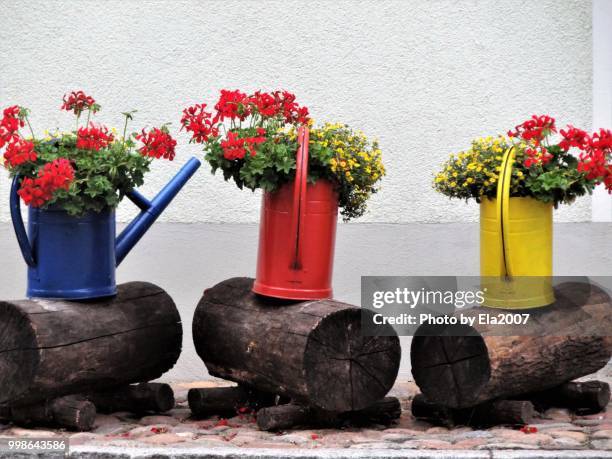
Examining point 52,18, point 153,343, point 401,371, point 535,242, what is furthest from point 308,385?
point 52,18

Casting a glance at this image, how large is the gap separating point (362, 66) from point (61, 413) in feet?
8.53

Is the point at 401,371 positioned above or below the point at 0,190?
below

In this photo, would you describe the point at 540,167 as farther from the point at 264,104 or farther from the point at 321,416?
the point at 321,416

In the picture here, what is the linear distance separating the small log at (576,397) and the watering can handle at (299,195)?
1.32 metres

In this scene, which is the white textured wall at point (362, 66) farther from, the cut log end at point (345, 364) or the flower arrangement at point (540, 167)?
the cut log end at point (345, 364)

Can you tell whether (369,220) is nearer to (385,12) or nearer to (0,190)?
(385,12)

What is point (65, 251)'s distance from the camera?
4156 mm

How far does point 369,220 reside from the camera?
17.9 feet

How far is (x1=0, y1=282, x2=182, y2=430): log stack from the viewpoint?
13.0 feet

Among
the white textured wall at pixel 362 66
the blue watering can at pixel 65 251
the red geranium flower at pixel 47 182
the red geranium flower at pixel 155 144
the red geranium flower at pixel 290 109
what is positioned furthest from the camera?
the white textured wall at pixel 362 66

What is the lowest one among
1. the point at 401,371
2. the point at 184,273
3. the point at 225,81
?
the point at 401,371

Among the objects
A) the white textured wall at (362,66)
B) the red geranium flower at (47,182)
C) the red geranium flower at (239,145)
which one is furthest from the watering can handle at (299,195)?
the white textured wall at (362,66)

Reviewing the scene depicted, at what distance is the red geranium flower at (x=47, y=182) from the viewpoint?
3934mm

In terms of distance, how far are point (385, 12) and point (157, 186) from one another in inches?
65.2
